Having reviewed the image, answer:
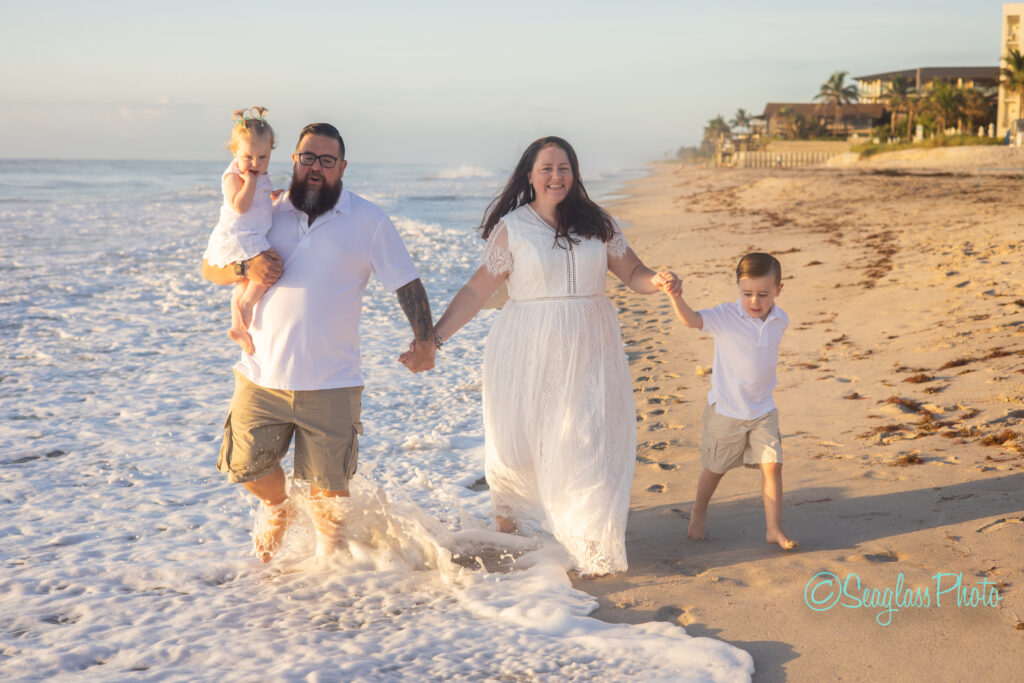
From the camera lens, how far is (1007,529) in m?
3.88

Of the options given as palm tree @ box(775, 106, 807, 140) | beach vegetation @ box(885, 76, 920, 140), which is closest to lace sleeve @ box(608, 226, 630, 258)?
beach vegetation @ box(885, 76, 920, 140)

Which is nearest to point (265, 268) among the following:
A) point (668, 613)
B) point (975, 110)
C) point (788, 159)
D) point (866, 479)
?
point (668, 613)

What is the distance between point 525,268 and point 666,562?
155cm

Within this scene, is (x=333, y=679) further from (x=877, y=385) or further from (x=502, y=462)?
(x=877, y=385)

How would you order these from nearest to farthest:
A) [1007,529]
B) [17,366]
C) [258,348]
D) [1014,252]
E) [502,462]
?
[258,348], [1007,529], [502,462], [17,366], [1014,252]

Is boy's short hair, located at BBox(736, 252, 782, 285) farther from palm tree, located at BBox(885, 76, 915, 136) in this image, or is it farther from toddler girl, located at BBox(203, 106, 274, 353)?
palm tree, located at BBox(885, 76, 915, 136)

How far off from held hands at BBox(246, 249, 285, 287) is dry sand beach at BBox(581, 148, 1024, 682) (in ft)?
6.35

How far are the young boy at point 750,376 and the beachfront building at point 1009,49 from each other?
67.6m

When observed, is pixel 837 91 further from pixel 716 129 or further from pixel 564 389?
pixel 564 389

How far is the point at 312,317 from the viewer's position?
11.5ft

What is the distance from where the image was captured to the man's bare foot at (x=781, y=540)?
12.9 ft

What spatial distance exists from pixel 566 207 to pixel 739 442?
55.1 inches

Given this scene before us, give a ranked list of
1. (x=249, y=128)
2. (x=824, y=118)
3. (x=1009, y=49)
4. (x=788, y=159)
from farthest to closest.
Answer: (x=824, y=118) < (x=788, y=159) < (x=1009, y=49) < (x=249, y=128)

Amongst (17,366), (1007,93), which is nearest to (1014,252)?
(17,366)
